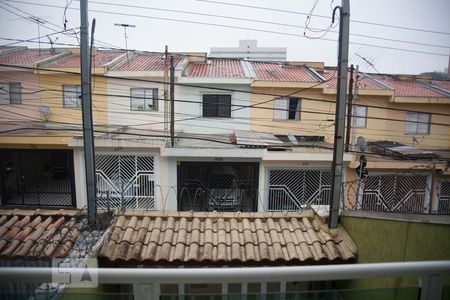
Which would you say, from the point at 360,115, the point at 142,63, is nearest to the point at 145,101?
the point at 142,63

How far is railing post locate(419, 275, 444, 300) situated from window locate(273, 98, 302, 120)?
1106 cm

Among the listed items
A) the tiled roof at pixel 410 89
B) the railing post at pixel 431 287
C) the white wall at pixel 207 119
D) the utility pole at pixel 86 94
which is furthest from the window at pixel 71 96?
the railing post at pixel 431 287

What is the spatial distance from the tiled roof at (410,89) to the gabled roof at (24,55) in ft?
47.4

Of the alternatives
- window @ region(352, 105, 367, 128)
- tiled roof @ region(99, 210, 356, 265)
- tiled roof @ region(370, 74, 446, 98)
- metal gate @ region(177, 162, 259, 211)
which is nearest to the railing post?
tiled roof @ region(99, 210, 356, 265)

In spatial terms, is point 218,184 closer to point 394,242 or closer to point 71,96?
point 71,96

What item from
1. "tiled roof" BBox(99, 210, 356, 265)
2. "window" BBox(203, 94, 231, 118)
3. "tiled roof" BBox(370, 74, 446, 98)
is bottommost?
"tiled roof" BBox(99, 210, 356, 265)

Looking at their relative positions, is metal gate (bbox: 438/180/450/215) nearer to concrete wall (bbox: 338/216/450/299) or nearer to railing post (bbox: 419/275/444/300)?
concrete wall (bbox: 338/216/450/299)

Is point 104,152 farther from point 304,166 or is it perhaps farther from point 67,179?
point 304,166

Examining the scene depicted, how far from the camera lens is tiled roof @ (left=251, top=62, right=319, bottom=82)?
1232 centimetres

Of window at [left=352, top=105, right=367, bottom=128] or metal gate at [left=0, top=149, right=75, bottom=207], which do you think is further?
window at [left=352, top=105, right=367, bottom=128]

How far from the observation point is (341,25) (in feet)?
14.1

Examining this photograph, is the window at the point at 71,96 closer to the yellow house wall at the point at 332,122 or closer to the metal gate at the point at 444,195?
the yellow house wall at the point at 332,122

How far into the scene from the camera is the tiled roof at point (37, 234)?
3416 mm

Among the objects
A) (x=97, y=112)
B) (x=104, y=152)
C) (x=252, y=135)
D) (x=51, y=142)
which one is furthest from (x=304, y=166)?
(x=51, y=142)
